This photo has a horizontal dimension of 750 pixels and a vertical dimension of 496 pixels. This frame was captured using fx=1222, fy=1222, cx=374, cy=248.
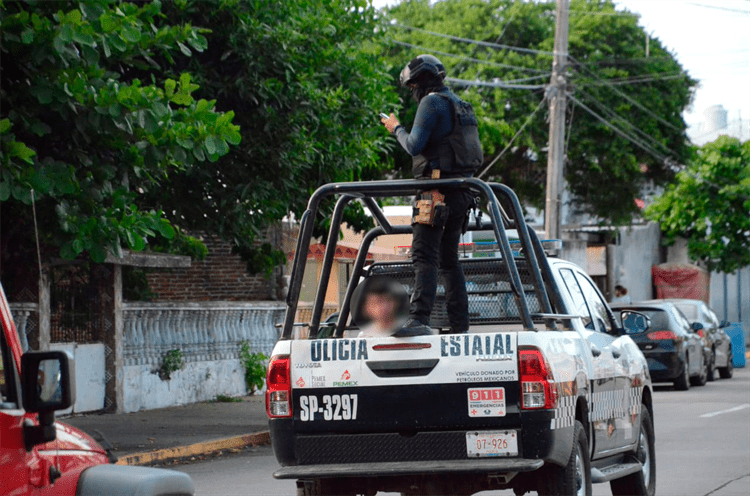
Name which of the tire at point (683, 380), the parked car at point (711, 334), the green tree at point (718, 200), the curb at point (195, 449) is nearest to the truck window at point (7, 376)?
the curb at point (195, 449)

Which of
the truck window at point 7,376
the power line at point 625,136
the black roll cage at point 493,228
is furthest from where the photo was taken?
the power line at point 625,136

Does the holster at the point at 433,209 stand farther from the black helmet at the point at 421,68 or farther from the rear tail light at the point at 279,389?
the rear tail light at the point at 279,389

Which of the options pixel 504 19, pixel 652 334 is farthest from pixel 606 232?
pixel 652 334

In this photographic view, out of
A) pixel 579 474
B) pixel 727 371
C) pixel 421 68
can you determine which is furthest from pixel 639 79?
pixel 579 474

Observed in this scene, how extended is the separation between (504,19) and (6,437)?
37.5m

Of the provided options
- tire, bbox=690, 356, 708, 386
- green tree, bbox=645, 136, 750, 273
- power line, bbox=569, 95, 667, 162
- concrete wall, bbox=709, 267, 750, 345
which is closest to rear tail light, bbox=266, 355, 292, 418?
tire, bbox=690, 356, 708, 386

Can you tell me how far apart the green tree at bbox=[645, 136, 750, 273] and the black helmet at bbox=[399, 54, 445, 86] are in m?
33.7

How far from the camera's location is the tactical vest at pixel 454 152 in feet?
24.9

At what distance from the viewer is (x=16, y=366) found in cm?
406

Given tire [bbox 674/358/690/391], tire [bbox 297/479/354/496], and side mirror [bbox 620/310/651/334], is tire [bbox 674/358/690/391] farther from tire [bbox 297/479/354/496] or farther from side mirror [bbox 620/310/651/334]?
tire [bbox 297/479/354/496]

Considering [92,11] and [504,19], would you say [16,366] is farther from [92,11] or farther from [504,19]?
[504,19]

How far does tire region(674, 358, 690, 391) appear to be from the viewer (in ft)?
73.7

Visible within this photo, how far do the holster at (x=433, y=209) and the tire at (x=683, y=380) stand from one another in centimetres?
1587

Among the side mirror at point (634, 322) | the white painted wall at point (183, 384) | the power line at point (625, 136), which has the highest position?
the power line at point (625, 136)
